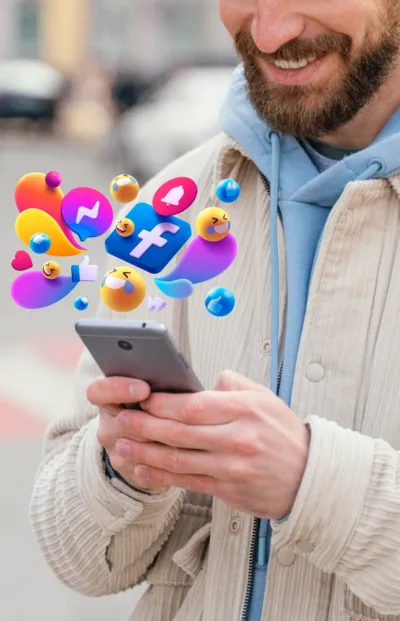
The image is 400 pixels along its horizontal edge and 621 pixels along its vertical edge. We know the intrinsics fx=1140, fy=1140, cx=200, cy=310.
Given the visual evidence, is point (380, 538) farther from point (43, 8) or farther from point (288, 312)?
point (43, 8)

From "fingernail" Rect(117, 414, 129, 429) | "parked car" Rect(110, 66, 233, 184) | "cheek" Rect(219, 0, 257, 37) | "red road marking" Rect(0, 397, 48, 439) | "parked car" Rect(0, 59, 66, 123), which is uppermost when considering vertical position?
"cheek" Rect(219, 0, 257, 37)

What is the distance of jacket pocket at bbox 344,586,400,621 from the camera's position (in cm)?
152

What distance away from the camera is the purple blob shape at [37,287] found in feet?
4.41

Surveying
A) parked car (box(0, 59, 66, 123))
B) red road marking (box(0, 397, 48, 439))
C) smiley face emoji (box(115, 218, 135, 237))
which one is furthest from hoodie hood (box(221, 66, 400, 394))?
parked car (box(0, 59, 66, 123))

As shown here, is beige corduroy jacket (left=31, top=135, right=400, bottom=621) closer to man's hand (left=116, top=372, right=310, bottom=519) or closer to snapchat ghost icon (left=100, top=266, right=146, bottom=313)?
man's hand (left=116, top=372, right=310, bottom=519)

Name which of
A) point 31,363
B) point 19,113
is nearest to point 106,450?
point 31,363

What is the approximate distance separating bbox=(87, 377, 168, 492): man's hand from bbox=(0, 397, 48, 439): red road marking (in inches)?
153

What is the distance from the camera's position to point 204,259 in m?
1.35

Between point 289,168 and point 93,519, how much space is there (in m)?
0.58

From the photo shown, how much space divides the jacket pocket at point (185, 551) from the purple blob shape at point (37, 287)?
48 centimetres

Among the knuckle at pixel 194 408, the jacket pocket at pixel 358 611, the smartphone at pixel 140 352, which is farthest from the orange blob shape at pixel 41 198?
the jacket pocket at pixel 358 611

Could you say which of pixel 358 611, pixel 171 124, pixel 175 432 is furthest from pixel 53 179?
pixel 171 124

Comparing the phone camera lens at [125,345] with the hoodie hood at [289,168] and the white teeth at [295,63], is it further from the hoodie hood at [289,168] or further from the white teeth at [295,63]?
the white teeth at [295,63]

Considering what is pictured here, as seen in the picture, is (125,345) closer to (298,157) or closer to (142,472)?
(142,472)
